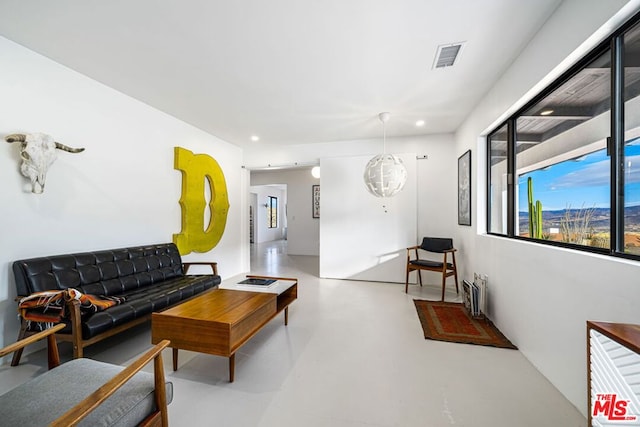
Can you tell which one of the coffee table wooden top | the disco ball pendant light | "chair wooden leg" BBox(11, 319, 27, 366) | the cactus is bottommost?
"chair wooden leg" BBox(11, 319, 27, 366)

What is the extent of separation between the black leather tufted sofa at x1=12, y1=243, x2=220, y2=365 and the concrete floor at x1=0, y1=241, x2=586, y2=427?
39 centimetres

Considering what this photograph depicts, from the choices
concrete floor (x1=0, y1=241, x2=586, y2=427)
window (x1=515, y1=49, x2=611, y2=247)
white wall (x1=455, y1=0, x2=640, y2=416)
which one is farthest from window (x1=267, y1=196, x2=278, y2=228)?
window (x1=515, y1=49, x2=611, y2=247)

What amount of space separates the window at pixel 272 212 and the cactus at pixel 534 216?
9.72 m

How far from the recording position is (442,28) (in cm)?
189

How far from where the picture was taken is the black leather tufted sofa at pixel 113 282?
74.9 inches

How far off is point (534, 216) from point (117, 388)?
296 centimetres

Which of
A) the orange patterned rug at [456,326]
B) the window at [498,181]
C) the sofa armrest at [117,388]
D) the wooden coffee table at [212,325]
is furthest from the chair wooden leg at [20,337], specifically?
the window at [498,181]

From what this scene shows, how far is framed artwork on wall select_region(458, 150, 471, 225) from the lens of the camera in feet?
11.5

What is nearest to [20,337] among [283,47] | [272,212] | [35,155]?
[35,155]

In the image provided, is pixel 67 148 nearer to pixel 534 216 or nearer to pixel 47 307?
pixel 47 307

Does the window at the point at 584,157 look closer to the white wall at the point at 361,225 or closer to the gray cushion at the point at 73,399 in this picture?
the white wall at the point at 361,225

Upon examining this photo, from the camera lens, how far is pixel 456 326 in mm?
2725

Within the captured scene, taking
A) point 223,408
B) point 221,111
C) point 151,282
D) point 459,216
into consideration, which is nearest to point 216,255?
point 151,282

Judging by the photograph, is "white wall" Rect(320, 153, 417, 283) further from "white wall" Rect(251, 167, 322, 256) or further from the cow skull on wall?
the cow skull on wall
